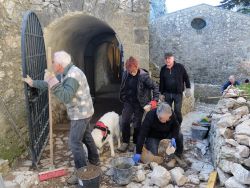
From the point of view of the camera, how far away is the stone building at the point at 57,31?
502cm

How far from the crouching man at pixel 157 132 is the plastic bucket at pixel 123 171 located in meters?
0.13

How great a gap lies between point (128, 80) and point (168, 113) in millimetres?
1399

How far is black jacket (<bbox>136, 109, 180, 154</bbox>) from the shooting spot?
15.9 ft

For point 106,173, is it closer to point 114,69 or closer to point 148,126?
point 148,126

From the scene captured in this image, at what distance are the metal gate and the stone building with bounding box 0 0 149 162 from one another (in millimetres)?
340

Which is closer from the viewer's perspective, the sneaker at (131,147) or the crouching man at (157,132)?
the crouching man at (157,132)

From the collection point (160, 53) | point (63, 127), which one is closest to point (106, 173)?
point (63, 127)

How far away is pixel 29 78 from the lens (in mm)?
4504

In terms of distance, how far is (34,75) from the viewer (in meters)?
5.06

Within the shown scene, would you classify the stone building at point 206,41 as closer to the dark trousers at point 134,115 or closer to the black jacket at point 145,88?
the dark trousers at point 134,115

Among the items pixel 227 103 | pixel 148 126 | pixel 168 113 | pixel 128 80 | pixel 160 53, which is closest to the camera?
pixel 168 113

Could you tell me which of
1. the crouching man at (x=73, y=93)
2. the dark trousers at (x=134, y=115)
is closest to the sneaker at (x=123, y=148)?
the dark trousers at (x=134, y=115)

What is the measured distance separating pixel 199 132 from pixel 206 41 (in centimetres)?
1190

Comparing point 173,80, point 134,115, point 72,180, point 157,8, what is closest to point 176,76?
point 173,80
